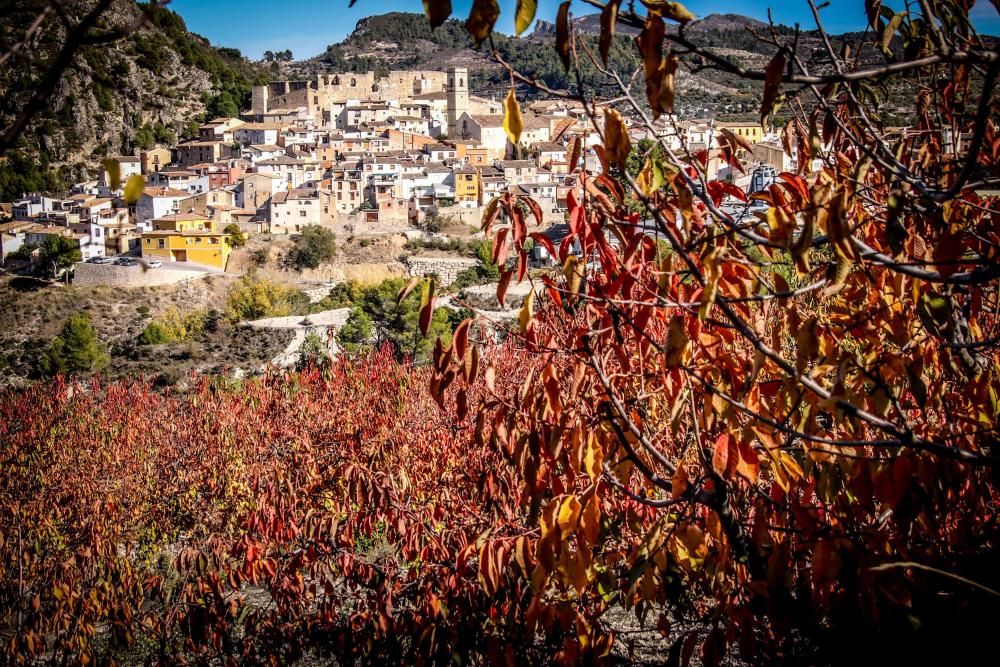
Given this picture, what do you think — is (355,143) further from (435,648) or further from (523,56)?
(523,56)

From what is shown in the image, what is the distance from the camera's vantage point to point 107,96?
6178 centimetres

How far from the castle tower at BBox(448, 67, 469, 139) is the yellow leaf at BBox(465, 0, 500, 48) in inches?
2641

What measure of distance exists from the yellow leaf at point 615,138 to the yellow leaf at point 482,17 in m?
0.29

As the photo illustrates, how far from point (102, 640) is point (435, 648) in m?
4.28

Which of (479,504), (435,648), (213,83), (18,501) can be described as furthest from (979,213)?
(213,83)

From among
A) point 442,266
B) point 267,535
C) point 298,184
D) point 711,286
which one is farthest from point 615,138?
point 298,184

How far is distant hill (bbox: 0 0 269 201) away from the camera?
2083 inches

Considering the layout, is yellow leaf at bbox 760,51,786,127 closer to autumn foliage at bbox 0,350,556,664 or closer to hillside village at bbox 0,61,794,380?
autumn foliage at bbox 0,350,556,664

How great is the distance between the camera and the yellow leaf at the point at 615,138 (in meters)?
1.55

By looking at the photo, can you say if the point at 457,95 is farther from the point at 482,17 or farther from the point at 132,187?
the point at 132,187

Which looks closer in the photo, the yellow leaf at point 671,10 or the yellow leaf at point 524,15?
the yellow leaf at point 524,15

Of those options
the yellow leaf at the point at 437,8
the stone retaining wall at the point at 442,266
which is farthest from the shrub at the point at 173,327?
the yellow leaf at the point at 437,8

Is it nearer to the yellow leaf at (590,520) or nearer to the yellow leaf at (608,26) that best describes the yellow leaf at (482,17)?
the yellow leaf at (608,26)

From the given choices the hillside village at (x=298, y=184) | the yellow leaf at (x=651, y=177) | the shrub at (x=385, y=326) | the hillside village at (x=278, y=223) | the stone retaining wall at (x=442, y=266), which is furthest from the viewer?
the hillside village at (x=298, y=184)
